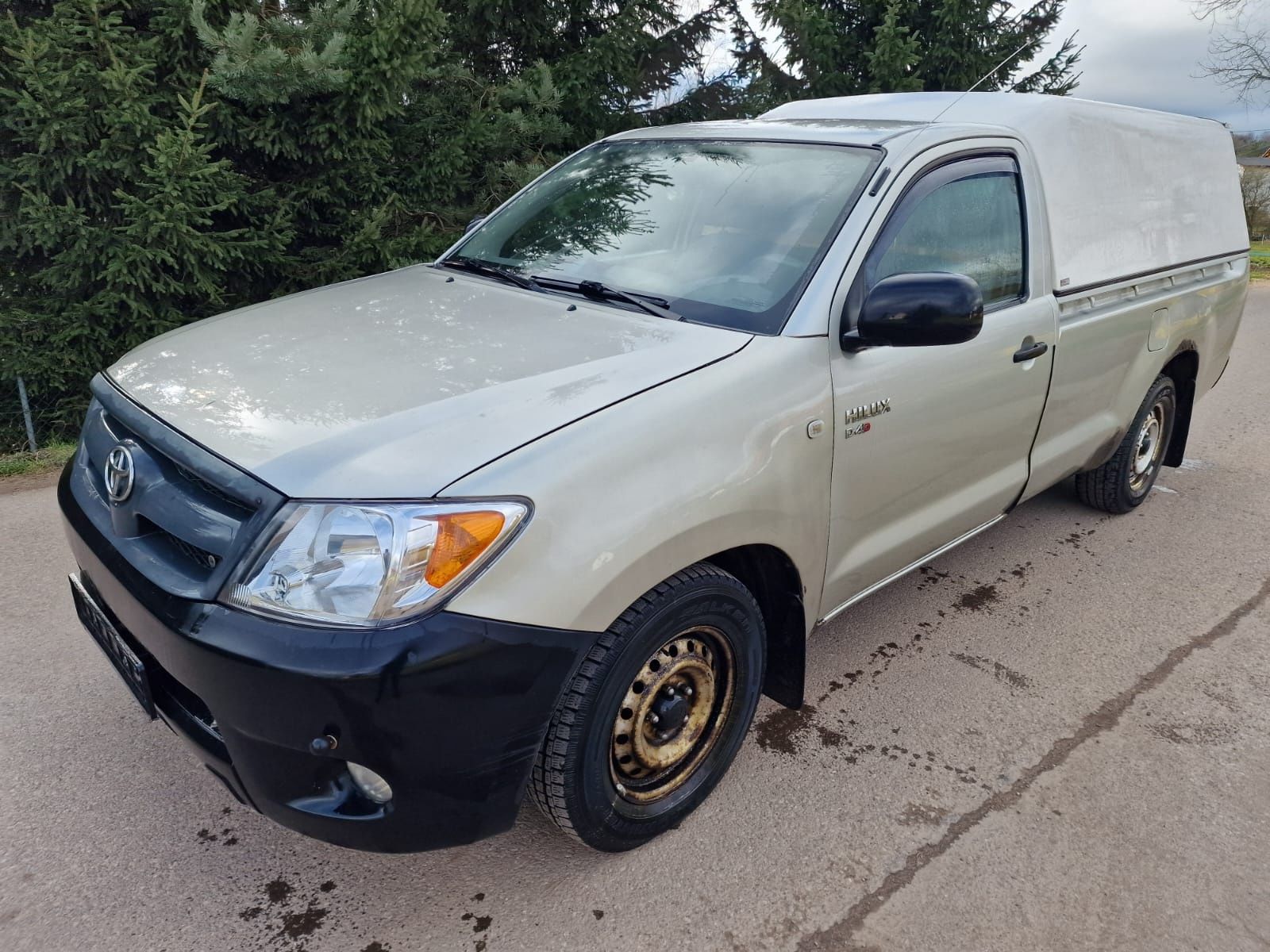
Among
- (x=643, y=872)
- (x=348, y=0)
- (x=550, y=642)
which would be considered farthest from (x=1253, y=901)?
(x=348, y=0)

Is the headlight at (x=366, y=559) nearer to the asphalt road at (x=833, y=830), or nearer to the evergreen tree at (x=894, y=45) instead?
the asphalt road at (x=833, y=830)

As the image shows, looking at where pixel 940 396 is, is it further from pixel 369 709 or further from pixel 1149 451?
pixel 1149 451

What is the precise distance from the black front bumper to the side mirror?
119 centimetres

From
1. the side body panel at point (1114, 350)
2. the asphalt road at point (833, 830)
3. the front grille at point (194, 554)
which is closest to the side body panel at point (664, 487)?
the front grille at point (194, 554)

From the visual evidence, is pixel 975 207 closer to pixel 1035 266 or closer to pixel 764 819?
pixel 1035 266

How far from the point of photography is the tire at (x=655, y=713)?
85.8 inches

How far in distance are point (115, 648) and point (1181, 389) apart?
501 cm

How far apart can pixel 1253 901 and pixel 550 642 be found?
194 cm

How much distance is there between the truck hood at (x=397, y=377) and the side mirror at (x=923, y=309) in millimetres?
373

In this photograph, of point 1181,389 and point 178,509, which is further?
point 1181,389

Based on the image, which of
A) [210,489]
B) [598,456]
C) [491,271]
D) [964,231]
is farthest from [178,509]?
[964,231]

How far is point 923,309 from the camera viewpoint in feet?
8.34

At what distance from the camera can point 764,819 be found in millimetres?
2670

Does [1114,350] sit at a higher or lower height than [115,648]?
higher
